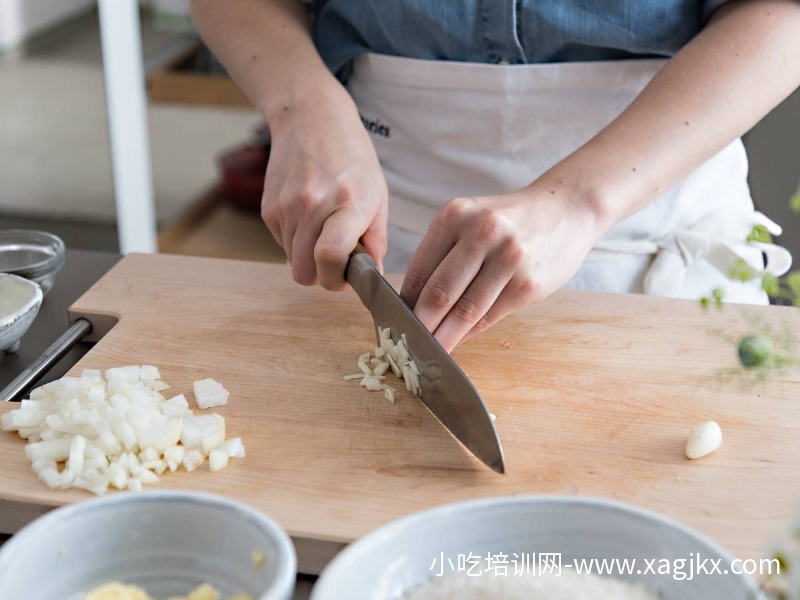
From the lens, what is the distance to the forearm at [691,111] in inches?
34.6

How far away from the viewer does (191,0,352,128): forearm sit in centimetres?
102

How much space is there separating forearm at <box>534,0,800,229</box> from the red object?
1.83m

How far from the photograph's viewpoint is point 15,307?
0.90 meters

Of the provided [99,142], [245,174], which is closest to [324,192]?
[99,142]

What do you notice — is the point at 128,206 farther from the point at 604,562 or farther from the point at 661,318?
the point at 604,562

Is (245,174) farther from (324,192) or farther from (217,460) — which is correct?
(217,460)

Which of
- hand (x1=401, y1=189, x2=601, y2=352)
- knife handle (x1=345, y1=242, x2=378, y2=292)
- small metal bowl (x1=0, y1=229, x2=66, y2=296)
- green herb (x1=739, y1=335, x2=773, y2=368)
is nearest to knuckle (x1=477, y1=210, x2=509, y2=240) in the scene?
hand (x1=401, y1=189, x2=601, y2=352)

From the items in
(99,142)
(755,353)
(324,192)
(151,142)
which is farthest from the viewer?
(151,142)

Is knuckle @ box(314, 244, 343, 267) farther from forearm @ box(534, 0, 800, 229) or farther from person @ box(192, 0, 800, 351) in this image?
Result: forearm @ box(534, 0, 800, 229)

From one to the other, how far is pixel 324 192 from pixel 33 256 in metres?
0.36

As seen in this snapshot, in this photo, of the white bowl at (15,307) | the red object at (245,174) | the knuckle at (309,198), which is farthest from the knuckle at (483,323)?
the red object at (245,174)

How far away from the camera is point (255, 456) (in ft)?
2.45

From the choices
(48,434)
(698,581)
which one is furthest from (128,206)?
(698,581)

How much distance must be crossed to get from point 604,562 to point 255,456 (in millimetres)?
310
